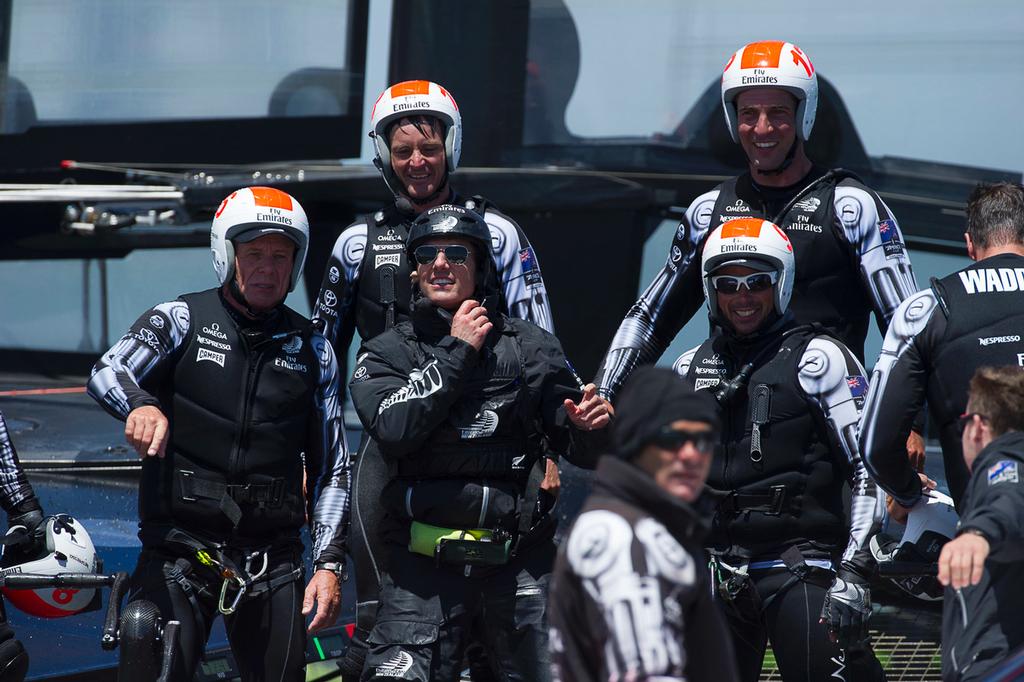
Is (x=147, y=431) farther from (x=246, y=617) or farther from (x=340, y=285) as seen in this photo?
(x=340, y=285)

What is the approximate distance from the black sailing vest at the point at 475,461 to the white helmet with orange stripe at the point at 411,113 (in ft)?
3.34

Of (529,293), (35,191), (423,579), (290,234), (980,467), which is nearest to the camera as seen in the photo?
(980,467)

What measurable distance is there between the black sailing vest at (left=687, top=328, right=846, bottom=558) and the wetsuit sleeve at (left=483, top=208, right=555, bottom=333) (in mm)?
819

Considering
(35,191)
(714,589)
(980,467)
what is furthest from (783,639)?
(35,191)

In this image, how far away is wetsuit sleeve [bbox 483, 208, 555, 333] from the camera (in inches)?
184

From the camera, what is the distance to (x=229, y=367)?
4.14 m

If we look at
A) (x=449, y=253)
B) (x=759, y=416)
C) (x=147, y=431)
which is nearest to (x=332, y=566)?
(x=147, y=431)

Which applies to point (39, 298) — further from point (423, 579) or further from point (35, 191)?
point (423, 579)

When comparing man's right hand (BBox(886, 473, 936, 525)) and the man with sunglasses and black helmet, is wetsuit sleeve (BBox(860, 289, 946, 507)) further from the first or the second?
the man with sunglasses and black helmet

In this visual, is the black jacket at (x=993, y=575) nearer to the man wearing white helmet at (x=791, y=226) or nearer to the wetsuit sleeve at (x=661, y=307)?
the man wearing white helmet at (x=791, y=226)

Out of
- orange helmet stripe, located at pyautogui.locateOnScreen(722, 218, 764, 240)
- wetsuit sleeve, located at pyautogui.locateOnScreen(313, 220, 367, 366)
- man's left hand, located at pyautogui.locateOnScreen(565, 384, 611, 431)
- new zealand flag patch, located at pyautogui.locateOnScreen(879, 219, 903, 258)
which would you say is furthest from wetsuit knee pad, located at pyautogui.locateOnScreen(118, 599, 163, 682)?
new zealand flag patch, located at pyautogui.locateOnScreen(879, 219, 903, 258)

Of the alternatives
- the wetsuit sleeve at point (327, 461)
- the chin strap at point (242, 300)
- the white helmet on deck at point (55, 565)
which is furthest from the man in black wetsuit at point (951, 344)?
the white helmet on deck at point (55, 565)

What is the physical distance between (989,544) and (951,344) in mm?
817

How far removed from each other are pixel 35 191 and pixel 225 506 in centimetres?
390
